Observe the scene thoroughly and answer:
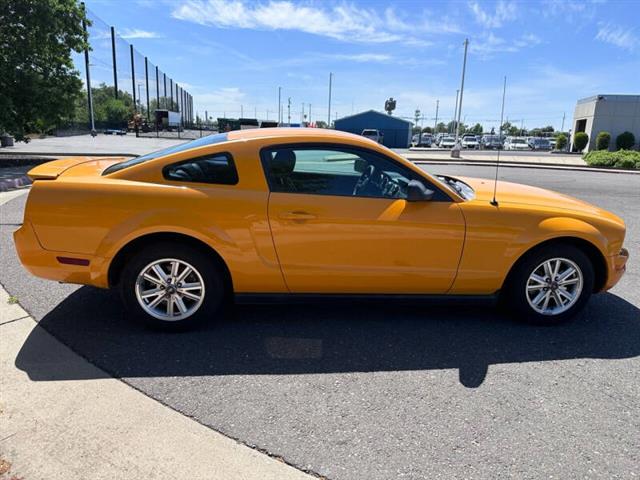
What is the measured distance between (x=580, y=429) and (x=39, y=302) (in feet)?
13.8

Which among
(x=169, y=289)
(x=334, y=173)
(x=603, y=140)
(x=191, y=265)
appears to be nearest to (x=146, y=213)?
(x=191, y=265)

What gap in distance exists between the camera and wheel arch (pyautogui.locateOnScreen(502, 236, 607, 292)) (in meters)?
3.76

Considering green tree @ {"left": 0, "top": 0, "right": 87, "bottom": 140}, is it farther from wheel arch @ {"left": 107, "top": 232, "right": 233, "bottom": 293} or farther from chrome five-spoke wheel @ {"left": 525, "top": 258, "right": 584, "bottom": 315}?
chrome five-spoke wheel @ {"left": 525, "top": 258, "right": 584, "bottom": 315}

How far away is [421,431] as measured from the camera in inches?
101

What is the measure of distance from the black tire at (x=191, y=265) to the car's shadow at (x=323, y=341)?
0.10 metres

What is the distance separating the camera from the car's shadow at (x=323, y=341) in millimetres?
3186

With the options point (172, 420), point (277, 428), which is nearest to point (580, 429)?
point (277, 428)

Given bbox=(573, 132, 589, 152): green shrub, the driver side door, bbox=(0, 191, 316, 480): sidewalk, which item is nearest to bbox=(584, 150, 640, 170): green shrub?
bbox=(573, 132, 589, 152): green shrub

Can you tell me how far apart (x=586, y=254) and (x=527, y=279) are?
1.93 feet

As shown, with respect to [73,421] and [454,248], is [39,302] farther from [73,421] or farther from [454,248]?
[454,248]

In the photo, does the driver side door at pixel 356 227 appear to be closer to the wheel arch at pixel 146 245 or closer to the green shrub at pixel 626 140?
the wheel arch at pixel 146 245

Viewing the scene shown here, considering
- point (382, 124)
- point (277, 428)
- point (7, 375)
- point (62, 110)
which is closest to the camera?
point (277, 428)

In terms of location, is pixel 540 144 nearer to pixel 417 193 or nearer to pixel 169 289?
pixel 417 193

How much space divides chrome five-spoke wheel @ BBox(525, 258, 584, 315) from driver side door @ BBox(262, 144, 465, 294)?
74cm
